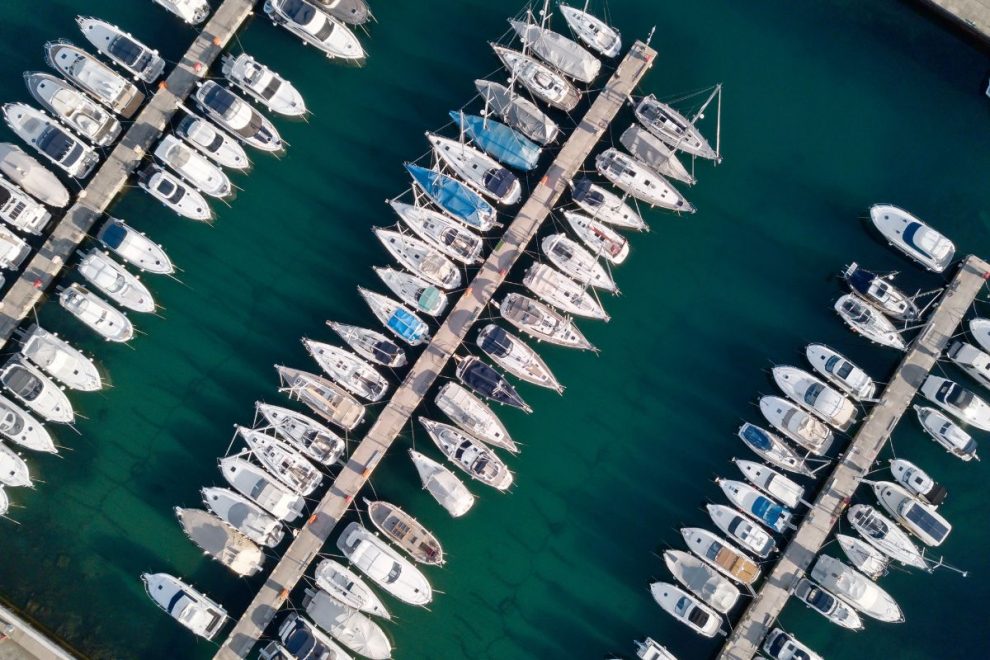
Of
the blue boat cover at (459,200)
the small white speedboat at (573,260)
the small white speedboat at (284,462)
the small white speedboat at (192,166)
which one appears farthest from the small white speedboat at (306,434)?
the small white speedboat at (573,260)

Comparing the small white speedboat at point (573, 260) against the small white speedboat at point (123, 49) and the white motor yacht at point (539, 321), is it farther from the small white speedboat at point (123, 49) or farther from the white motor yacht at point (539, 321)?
the small white speedboat at point (123, 49)

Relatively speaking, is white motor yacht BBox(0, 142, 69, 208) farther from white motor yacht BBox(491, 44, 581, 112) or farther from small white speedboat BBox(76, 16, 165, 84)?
white motor yacht BBox(491, 44, 581, 112)

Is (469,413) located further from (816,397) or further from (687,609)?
(816,397)

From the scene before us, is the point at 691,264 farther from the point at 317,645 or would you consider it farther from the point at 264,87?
the point at 317,645

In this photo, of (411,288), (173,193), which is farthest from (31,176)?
(411,288)

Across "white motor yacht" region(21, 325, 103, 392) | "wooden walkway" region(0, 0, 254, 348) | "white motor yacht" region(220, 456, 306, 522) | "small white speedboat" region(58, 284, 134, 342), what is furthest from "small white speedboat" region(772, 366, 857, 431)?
"white motor yacht" region(21, 325, 103, 392)

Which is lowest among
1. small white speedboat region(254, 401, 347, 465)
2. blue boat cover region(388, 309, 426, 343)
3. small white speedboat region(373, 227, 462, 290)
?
small white speedboat region(254, 401, 347, 465)
